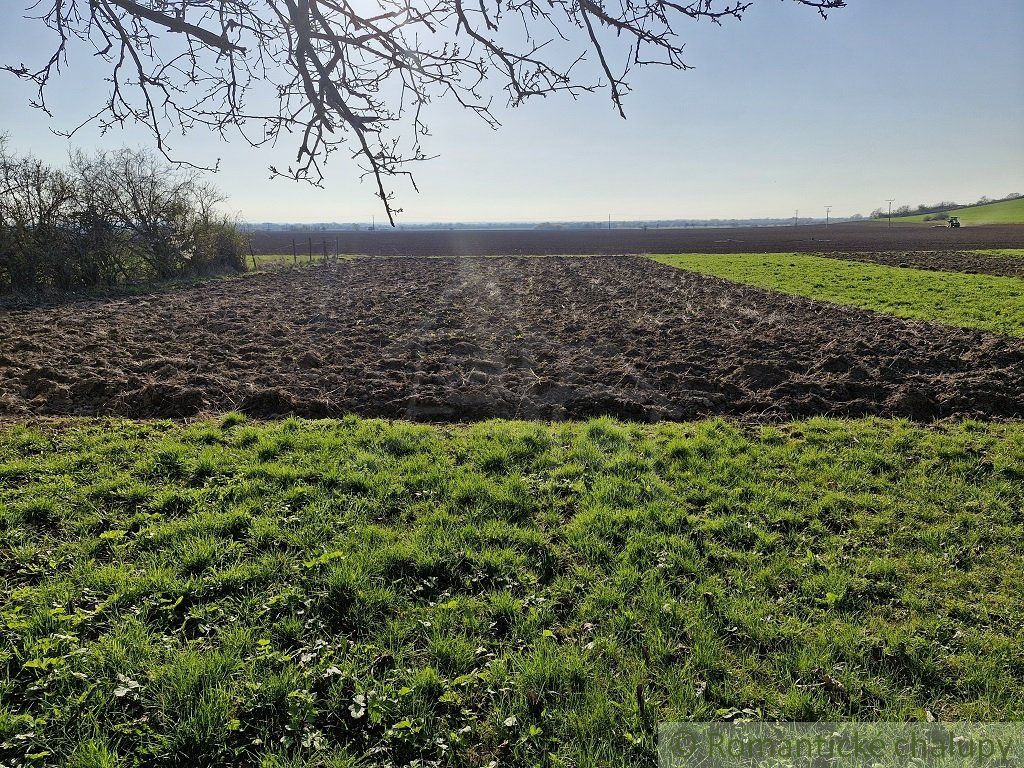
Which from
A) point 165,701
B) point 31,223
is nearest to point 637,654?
point 165,701

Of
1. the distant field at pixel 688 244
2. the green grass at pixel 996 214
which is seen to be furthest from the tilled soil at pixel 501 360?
the green grass at pixel 996 214

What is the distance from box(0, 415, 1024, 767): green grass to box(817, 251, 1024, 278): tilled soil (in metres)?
25.7

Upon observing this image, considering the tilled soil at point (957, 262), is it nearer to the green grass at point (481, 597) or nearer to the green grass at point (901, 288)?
the green grass at point (901, 288)

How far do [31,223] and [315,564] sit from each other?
2348 centimetres

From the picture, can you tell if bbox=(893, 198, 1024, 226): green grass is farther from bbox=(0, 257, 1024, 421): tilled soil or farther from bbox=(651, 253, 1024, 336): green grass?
bbox=(0, 257, 1024, 421): tilled soil

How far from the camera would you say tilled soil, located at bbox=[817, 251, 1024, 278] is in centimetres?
2590

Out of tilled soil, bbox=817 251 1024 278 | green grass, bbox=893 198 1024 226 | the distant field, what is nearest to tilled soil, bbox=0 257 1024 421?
tilled soil, bbox=817 251 1024 278

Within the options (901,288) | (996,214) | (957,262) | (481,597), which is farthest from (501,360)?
(996,214)

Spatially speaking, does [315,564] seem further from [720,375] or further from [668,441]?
[720,375]

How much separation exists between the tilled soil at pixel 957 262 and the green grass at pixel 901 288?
86.4 inches

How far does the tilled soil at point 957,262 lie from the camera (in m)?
25.9

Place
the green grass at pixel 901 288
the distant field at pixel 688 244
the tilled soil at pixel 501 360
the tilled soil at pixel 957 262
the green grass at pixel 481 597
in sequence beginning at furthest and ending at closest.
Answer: the distant field at pixel 688 244
the tilled soil at pixel 957 262
the green grass at pixel 901 288
the tilled soil at pixel 501 360
the green grass at pixel 481 597

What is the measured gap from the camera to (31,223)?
2009 cm

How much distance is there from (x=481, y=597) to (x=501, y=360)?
7273 mm
